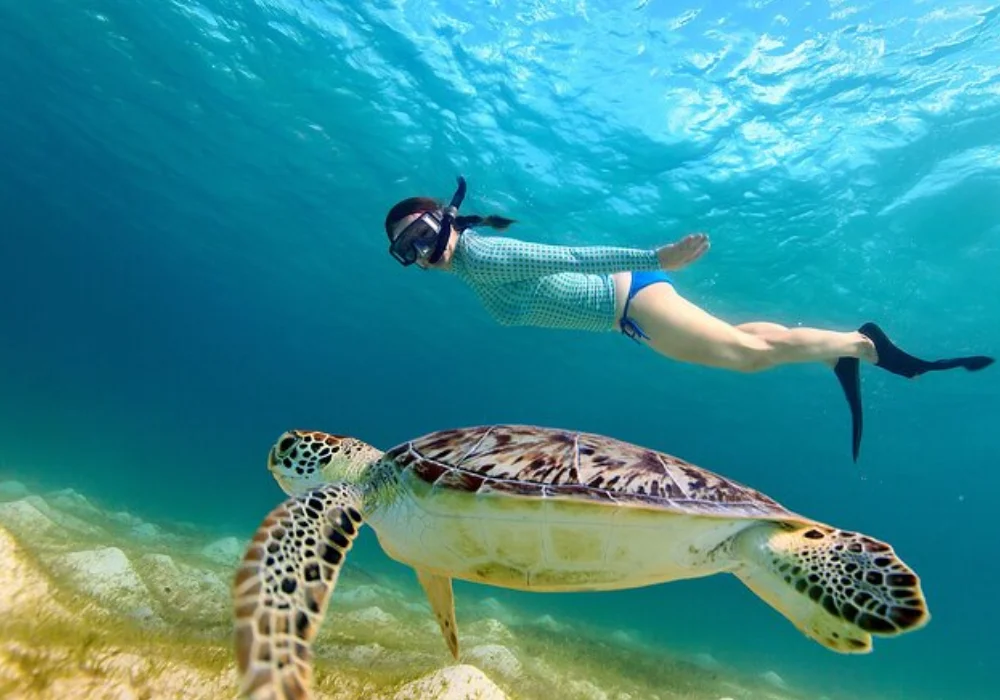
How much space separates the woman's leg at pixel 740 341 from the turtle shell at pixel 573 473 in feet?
6.77

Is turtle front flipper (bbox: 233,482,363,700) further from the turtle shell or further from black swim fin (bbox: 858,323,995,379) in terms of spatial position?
black swim fin (bbox: 858,323,995,379)

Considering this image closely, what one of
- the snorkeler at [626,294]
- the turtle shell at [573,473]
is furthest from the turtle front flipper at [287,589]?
the snorkeler at [626,294]

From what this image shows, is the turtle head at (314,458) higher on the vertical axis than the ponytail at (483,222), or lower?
lower

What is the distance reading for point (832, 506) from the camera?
6850cm

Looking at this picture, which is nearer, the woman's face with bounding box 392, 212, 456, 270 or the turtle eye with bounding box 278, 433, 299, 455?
the turtle eye with bounding box 278, 433, 299, 455

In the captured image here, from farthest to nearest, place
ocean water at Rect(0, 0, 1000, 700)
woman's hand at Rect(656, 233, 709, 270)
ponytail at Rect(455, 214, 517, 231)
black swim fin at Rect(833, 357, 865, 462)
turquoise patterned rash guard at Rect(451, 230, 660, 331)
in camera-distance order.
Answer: ocean water at Rect(0, 0, 1000, 700), black swim fin at Rect(833, 357, 865, 462), turquoise patterned rash guard at Rect(451, 230, 660, 331), woman's hand at Rect(656, 233, 709, 270), ponytail at Rect(455, 214, 517, 231)

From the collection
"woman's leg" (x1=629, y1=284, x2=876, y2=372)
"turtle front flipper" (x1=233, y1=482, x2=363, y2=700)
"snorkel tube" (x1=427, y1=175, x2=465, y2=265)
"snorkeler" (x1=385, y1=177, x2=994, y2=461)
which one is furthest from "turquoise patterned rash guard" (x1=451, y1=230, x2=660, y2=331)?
"turtle front flipper" (x1=233, y1=482, x2=363, y2=700)

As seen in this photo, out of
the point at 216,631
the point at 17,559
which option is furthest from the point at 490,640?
the point at 17,559

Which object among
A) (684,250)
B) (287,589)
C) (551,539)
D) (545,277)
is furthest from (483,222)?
(287,589)

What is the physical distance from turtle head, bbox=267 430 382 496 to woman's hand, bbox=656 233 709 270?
2.96m

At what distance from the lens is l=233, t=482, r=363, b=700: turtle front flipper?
1694 mm

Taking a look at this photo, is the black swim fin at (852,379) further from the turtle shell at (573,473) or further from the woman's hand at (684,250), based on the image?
the turtle shell at (573,473)

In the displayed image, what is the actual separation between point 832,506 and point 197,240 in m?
75.7

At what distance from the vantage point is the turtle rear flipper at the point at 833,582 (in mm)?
1977
